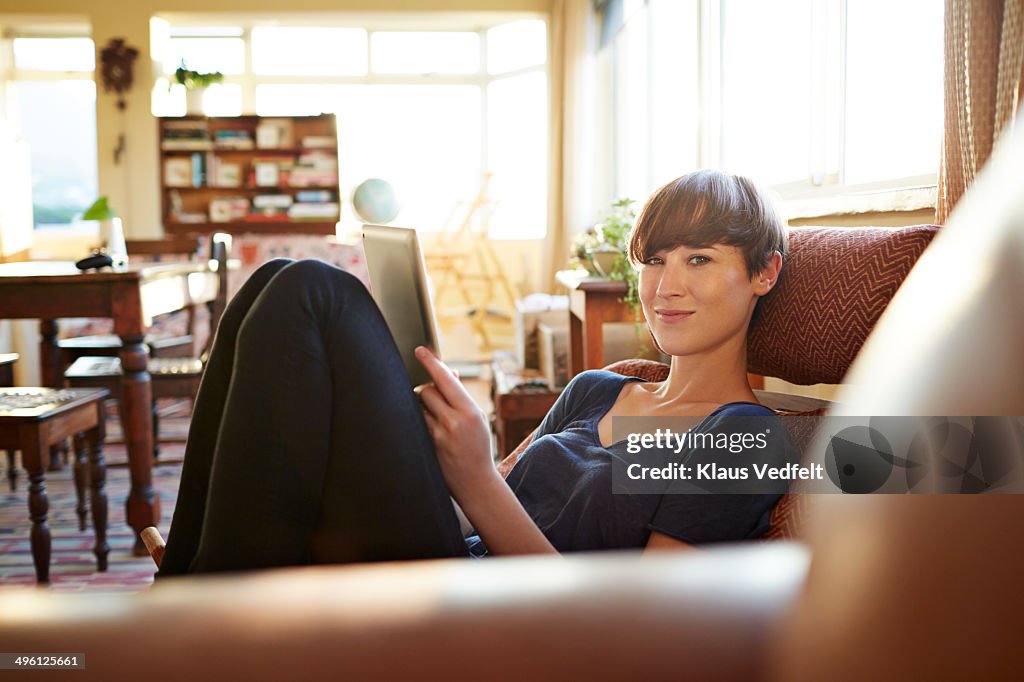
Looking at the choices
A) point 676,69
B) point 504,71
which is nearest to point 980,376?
point 676,69

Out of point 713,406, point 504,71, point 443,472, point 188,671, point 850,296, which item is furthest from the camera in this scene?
point 504,71

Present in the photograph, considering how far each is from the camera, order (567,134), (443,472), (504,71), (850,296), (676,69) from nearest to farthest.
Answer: (443,472) < (850,296) < (676,69) < (567,134) < (504,71)

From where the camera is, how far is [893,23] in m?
2.54

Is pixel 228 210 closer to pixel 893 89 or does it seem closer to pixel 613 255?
pixel 613 255

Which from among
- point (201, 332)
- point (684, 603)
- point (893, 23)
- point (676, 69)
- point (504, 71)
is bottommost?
point (201, 332)

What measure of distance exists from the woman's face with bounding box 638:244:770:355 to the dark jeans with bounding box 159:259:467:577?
462 millimetres

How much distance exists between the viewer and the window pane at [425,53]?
750 cm

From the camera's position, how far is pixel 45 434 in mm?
2365

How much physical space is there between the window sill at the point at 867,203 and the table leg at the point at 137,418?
6.39 feet

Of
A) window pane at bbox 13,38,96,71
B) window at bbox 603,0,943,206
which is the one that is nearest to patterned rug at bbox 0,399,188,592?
window at bbox 603,0,943,206

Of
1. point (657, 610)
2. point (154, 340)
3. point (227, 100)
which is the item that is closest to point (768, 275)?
point (657, 610)

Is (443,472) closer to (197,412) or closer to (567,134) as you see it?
(197,412)

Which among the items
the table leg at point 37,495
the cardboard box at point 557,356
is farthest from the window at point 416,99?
the table leg at point 37,495

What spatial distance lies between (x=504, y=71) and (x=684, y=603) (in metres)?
7.46
